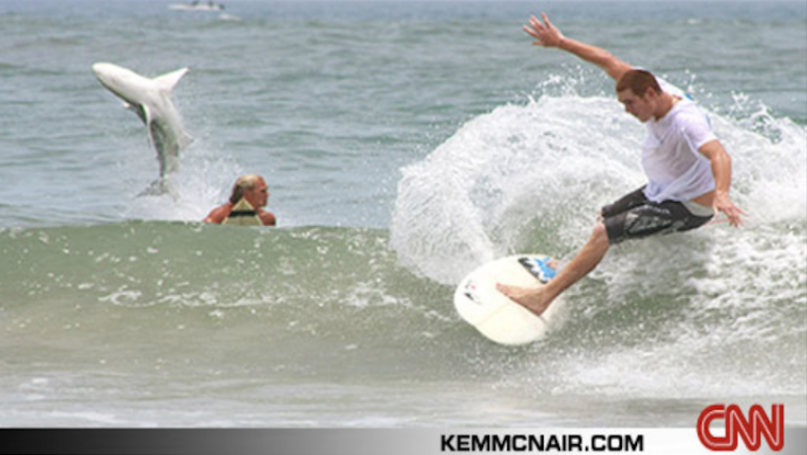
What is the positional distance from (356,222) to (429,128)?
678 centimetres

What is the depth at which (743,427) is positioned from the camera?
5.43m

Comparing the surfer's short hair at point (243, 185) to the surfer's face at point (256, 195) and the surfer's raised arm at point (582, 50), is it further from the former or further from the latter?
the surfer's raised arm at point (582, 50)

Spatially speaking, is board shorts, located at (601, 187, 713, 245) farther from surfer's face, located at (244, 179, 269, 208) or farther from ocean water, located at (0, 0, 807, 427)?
surfer's face, located at (244, 179, 269, 208)

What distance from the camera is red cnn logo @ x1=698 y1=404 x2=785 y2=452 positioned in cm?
520

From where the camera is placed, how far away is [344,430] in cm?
552

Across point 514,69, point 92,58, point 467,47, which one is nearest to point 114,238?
point 514,69

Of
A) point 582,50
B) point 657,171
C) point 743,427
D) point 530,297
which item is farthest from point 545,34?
point 743,427

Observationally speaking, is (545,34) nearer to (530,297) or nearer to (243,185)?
(530,297)

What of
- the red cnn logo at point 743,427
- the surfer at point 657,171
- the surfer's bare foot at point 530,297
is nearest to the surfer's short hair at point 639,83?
the surfer at point 657,171

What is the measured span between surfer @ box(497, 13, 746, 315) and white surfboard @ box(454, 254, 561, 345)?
9cm

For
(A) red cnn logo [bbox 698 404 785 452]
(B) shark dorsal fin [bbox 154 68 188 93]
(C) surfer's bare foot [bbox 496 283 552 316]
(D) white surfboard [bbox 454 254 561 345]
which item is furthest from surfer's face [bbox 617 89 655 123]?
(B) shark dorsal fin [bbox 154 68 188 93]

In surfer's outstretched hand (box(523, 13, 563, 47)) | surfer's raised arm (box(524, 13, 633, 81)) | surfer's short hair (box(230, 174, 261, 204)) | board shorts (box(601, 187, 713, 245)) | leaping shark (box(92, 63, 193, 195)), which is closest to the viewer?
board shorts (box(601, 187, 713, 245))

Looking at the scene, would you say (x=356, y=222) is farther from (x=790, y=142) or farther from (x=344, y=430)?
(x=344, y=430)

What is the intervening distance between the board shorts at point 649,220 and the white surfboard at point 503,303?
27.1 inches
